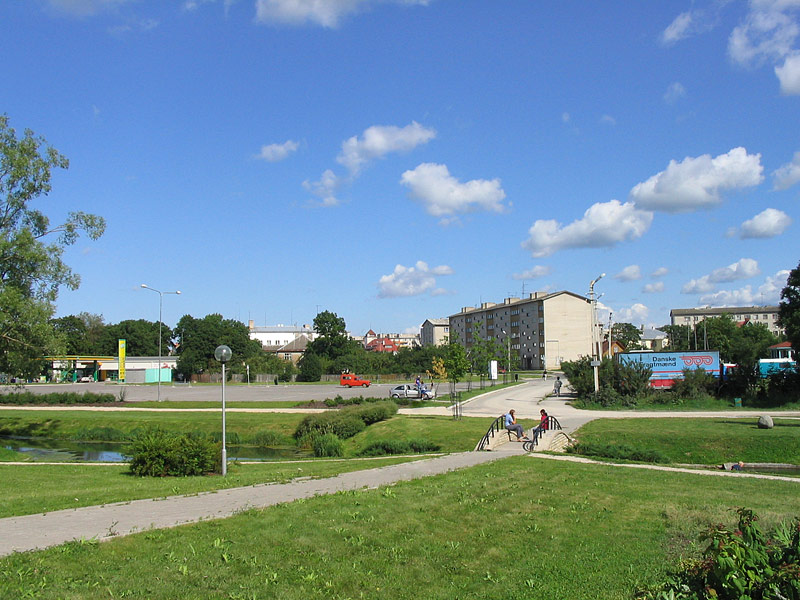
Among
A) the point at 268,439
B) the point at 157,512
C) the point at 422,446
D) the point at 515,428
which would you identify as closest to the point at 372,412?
the point at 268,439

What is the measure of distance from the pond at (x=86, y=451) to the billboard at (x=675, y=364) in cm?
2322

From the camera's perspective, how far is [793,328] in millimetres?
37062

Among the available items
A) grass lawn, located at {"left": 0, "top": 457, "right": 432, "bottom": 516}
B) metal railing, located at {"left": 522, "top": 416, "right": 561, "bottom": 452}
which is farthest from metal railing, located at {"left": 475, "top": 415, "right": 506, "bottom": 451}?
grass lawn, located at {"left": 0, "top": 457, "right": 432, "bottom": 516}

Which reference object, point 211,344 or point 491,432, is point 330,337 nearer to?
point 211,344

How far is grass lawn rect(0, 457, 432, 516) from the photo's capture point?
1115 cm

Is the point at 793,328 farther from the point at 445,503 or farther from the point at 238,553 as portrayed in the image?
the point at 238,553

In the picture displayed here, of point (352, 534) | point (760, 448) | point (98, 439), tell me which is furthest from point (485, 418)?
point (352, 534)

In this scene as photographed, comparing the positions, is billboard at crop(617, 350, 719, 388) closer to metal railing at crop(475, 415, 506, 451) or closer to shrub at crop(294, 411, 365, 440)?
metal railing at crop(475, 415, 506, 451)

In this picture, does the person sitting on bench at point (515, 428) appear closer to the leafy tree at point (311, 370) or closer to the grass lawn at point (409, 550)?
the grass lawn at point (409, 550)

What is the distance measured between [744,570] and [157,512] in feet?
26.8

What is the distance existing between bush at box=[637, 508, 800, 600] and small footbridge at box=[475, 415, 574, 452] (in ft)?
50.8

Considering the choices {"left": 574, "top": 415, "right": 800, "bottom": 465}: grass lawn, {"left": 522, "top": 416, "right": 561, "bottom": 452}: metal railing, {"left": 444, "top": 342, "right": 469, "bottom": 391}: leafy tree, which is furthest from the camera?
{"left": 444, "top": 342, "right": 469, "bottom": 391}: leafy tree

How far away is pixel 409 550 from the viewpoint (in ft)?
25.7

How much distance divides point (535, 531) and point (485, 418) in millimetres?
23388
